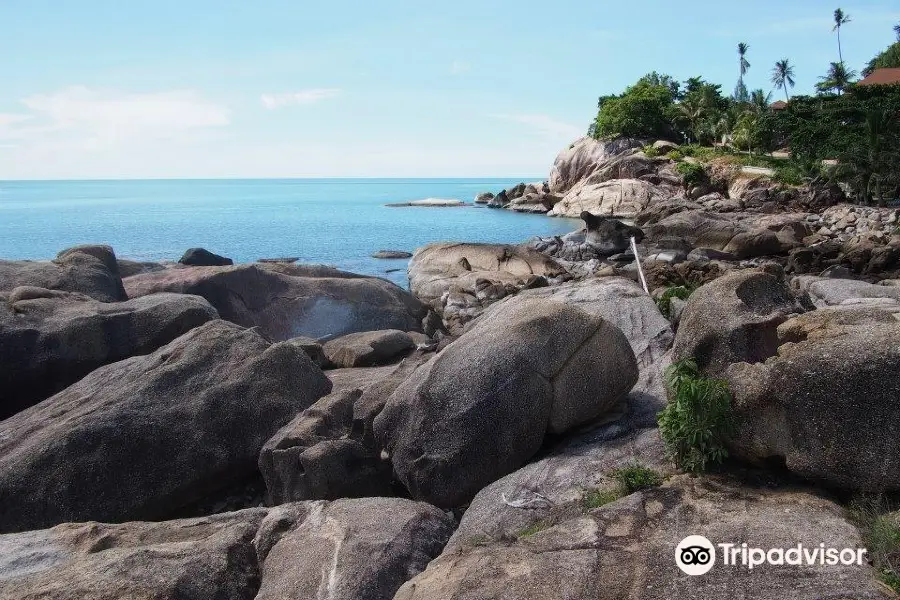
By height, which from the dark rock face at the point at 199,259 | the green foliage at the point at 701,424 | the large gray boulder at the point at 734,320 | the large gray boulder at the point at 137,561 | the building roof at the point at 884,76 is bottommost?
the large gray boulder at the point at 137,561

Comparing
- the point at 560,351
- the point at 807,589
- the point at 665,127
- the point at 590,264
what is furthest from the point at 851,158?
the point at 807,589

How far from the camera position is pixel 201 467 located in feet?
44.2

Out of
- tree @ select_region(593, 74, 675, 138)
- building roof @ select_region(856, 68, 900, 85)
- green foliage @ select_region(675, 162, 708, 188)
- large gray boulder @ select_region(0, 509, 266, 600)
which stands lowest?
large gray boulder @ select_region(0, 509, 266, 600)

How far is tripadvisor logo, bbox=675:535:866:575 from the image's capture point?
719 centimetres

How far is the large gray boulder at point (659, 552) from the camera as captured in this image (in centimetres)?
701

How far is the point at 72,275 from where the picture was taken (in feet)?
75.9

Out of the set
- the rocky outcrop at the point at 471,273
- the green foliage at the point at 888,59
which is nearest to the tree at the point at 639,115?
the green foliage at the point at 888,59

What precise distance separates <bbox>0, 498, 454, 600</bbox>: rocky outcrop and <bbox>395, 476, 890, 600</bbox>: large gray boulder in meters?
0.81

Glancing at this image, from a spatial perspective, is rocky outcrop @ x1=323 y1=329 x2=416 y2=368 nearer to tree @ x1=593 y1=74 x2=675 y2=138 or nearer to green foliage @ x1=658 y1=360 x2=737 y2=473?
green foliage @ x1=658 y1=360 x2=737 y2=473

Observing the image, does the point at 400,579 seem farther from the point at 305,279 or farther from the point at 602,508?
the point at 305,279

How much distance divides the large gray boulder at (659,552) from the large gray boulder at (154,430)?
6582mm

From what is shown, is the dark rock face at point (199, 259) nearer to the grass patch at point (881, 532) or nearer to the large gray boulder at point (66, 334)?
the large gray boulder at point (66, 334)

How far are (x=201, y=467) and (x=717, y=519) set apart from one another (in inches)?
360

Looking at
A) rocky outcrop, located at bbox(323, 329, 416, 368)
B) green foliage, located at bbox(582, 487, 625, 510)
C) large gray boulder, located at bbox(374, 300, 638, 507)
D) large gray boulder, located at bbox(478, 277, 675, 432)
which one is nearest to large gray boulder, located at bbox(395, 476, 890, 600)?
green foliage, located at bbox(582, 487, 625, 510)
